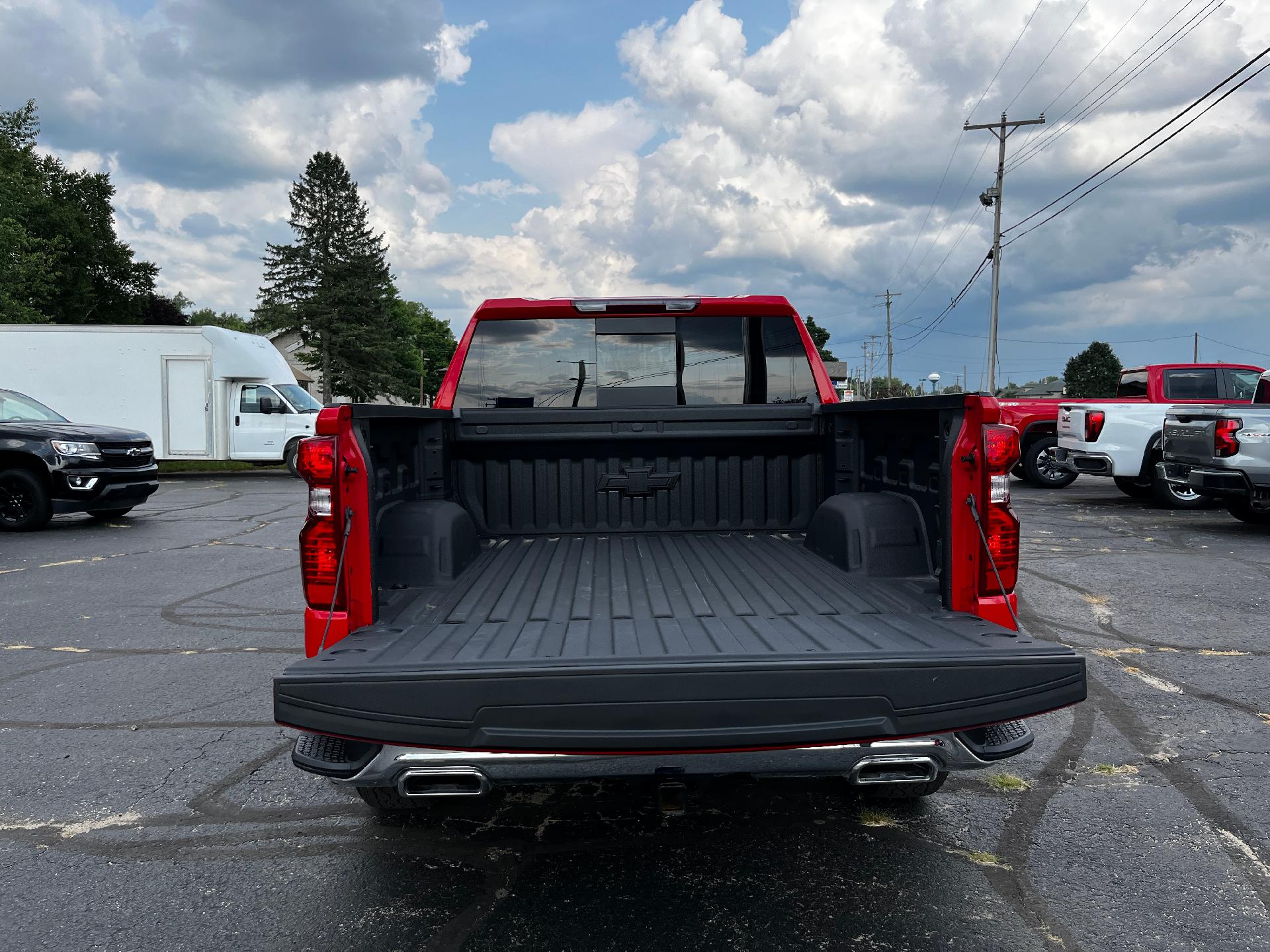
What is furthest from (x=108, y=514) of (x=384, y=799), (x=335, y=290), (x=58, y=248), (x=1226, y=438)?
(x=335, y=290)

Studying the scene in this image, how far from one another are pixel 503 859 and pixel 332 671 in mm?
1135

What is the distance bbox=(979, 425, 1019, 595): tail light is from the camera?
2916 mm

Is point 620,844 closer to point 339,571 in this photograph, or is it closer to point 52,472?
point 339,571

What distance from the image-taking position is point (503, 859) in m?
3.10

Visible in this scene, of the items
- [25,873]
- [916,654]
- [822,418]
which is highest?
[822,418]

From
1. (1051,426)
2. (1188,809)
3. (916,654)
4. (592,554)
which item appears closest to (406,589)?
(592,554)

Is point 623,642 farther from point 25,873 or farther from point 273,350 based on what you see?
point 273,350

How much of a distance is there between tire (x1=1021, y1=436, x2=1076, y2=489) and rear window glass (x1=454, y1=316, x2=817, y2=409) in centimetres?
1293

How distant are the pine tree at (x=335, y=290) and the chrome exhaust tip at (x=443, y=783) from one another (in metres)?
54.9

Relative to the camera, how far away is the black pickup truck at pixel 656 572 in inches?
92.6

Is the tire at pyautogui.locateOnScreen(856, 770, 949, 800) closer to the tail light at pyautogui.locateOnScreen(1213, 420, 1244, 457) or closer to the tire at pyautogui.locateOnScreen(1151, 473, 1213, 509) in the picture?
the tail light at pyautogui.locateOnScreen(1213, 420, 1244, 457)

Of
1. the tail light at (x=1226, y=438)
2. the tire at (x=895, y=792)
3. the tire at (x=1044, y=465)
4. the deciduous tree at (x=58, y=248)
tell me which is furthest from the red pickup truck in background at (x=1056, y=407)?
the deciduous tree at (x=58, y=248)

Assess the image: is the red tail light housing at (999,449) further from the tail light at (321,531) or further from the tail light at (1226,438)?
the tail light at (1226,438)

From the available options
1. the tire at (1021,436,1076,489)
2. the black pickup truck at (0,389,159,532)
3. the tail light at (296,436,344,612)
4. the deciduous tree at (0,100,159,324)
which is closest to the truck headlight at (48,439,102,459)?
the black pickup truck at (0,389,159,532)
